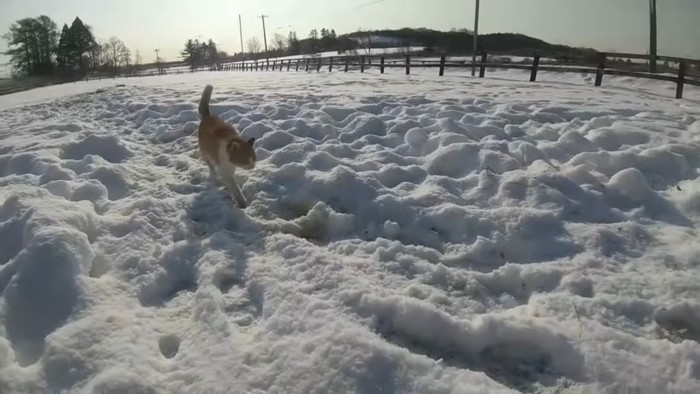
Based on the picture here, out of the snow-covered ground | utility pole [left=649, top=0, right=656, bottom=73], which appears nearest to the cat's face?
the snow-covered ground

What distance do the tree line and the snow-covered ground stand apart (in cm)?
7197

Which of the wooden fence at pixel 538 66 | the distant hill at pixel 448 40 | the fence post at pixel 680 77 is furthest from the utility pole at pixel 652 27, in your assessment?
the distant hill at pixel 448 40

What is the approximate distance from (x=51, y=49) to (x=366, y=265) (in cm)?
8842

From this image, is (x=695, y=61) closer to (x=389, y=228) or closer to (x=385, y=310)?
(x=389, y=228)

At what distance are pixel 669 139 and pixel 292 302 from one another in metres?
5.91

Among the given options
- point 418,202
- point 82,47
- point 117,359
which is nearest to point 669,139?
point 418,202

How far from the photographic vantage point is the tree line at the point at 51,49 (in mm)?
69250

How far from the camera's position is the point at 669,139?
616 centimetres

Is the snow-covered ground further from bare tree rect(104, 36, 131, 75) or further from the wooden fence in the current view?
bare tree rect(104, 36, 131, 75)

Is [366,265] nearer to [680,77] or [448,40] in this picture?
[680,77]

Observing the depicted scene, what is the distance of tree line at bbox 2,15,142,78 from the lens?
227 feet

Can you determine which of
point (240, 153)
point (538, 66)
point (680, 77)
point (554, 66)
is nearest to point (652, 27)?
point (554, 66)

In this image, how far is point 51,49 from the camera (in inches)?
2869

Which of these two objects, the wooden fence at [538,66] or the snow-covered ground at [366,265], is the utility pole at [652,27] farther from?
the snow-covered ground at [366,265]
